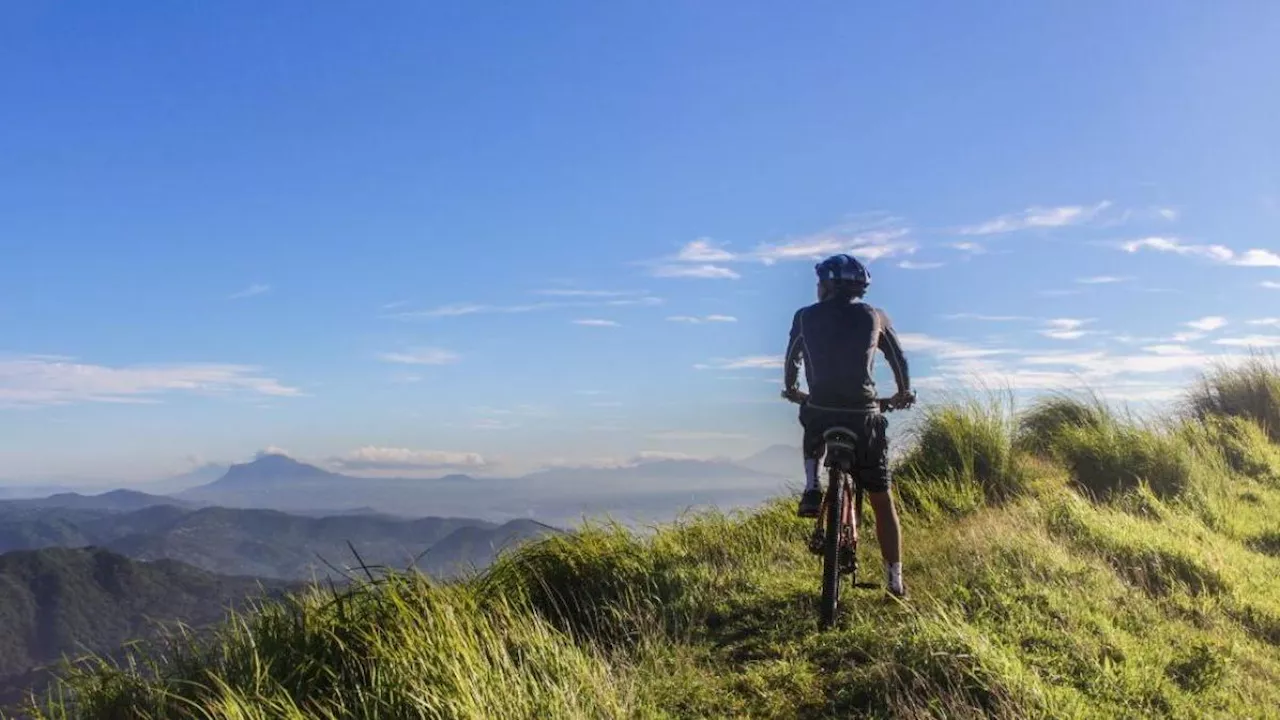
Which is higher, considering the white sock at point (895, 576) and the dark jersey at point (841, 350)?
the dark jersey at point (841, 350)

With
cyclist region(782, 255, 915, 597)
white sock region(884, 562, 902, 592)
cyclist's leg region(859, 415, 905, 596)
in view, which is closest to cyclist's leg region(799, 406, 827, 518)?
cyclist region(782, 255, 915, 597)

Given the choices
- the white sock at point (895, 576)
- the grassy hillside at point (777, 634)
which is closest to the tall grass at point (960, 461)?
the grassy hillside at point (777, 634)

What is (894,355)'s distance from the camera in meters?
6.42

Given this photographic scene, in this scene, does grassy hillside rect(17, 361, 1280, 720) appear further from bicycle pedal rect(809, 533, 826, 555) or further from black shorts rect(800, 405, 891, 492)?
black shorts rect(800, 405, 891, 492)

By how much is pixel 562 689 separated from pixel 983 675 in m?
2.18

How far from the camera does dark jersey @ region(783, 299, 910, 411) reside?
6062 mm

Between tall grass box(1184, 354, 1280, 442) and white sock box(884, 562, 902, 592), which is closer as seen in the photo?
white sock box(884, 562, 902, 592)

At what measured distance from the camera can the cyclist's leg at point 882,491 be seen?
20.2 ft

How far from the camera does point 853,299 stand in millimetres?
6324

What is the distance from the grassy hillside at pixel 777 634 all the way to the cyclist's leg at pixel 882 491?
282 millimetres

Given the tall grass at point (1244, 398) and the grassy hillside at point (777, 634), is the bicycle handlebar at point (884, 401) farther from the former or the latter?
the tall grass at point (1244, 398)

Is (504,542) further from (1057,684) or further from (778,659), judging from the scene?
(1057,684)

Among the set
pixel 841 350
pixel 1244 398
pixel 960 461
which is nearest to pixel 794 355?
pixel 841 350

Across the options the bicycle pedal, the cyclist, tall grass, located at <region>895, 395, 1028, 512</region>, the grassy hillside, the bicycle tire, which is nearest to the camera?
the grassy hillside
